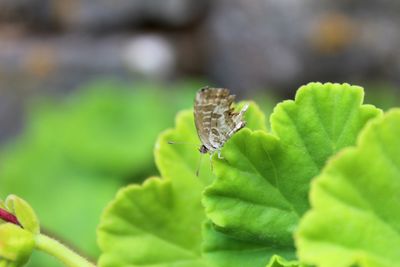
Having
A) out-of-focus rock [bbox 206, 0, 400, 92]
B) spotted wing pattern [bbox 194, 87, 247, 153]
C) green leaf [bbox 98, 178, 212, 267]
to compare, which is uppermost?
out-of-focus rock [bbox 206, 0, 400, 92]

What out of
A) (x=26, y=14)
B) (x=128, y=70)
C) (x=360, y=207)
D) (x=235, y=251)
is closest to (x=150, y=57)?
(x=128, y=70)

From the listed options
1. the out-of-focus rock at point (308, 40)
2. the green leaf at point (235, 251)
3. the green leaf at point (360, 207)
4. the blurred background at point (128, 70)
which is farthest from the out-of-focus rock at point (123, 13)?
the green leaf at point (360, 207)

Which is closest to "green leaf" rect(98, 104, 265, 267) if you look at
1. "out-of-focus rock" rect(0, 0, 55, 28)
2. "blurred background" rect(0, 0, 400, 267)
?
"blurred background" rect(0, 0, 400, 267)

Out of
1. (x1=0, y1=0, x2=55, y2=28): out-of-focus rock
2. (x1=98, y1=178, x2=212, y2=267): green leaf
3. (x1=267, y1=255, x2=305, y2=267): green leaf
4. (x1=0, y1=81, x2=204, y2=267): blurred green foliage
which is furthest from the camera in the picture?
(x1=0, y1=0, x2=55, y2=28): out-of-focus rock

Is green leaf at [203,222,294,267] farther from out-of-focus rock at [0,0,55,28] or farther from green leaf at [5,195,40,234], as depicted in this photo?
out-of-focus rock at [0,0,55,28]

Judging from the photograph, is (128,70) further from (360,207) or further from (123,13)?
(360,207)
